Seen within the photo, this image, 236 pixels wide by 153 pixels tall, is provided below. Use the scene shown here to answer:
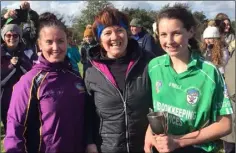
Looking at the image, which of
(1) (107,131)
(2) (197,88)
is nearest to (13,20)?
(1) (107,131)

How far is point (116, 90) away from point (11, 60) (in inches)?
119

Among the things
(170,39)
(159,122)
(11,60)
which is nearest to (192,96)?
(159,122)

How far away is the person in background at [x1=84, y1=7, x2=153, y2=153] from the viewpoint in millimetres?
2656

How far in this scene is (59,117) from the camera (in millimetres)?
2629

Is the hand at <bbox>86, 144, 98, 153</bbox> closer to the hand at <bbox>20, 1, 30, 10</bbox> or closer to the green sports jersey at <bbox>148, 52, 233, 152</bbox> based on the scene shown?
the green sports jersey at <bbox>148, 52, 233, 152</bbox>

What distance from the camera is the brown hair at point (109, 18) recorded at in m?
2.85

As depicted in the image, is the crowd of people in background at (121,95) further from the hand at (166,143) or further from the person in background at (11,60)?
the person in background at (11,60)

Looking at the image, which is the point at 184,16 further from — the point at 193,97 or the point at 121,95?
the point at 121,95

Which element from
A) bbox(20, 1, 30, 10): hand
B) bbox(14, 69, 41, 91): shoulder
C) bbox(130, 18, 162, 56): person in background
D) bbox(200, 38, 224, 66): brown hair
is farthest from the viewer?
bbox(130, 18, 162, 56): person in background

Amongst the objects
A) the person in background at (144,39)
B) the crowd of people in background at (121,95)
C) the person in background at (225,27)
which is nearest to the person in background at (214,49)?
the person in background at (225,27)

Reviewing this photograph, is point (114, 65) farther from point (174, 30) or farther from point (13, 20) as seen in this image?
point (13, 20)

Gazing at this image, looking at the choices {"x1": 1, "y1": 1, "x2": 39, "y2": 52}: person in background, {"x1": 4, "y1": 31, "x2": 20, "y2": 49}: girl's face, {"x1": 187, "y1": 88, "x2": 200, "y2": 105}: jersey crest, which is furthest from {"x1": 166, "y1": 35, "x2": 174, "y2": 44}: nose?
{"x1": 1, "y1": 1, "x2": 39, "y2": 52}: person in background

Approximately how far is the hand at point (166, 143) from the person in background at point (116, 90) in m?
0.35

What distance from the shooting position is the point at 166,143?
7.62ft
